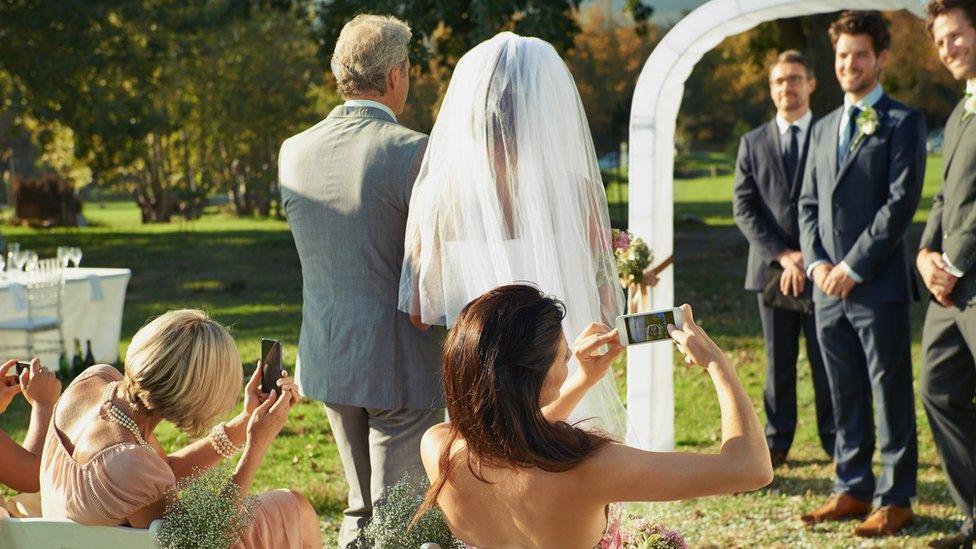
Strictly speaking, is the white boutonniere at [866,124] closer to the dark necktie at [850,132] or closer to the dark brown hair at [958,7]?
the dark necktie at [850,132]

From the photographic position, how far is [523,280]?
3.57m

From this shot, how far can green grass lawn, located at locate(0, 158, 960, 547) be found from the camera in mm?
5535

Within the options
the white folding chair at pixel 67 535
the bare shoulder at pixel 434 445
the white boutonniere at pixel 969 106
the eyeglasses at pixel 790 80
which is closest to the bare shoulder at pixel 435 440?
the bare shoulder at pixel 434 445

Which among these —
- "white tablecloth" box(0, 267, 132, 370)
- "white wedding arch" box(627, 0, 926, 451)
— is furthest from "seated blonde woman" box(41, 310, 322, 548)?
"white tablecloth" box(0, 267, 132, 370)

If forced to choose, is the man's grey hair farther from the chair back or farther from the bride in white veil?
the chair back

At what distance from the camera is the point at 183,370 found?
2.88 m

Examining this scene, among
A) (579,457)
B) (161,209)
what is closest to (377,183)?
(579,457)

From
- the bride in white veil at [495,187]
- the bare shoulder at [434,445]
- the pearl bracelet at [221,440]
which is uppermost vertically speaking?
the bride in white veil at [495,187]

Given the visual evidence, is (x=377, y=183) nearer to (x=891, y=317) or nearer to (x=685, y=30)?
(x=685, y=30)

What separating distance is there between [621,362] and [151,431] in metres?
7.21

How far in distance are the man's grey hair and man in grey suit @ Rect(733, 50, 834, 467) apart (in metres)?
3.26

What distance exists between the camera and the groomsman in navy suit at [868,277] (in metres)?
5.33

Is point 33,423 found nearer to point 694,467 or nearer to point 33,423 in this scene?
point 33,423

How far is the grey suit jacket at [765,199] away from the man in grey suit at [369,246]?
126 inches
